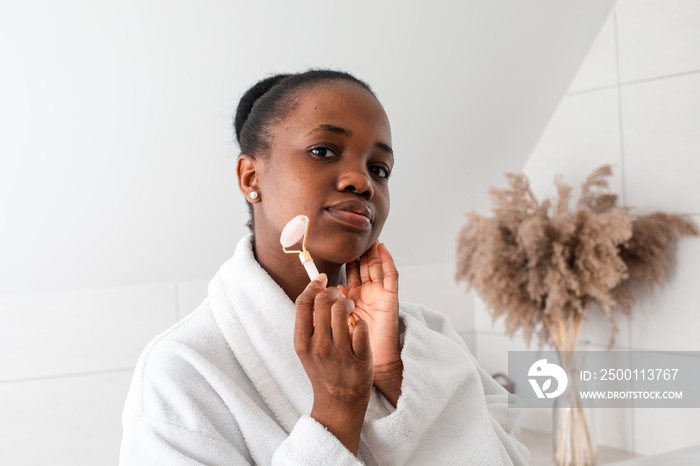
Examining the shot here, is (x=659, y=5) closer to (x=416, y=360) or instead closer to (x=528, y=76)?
(x=528, y=76)

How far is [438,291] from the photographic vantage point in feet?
8.06

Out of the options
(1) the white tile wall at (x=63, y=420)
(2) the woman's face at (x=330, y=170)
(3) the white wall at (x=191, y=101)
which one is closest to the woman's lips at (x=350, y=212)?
(2) the woman's face at (x=330, y=170)

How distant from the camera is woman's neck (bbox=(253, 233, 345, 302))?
901 millimetres

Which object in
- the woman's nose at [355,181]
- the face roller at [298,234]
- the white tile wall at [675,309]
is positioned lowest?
the white tile wall at [675,309]

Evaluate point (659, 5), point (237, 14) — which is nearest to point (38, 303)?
point (237, 14)

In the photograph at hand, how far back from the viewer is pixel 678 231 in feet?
6.12

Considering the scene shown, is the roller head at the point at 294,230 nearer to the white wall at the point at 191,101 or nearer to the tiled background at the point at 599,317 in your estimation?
the white wall at the point at 191,101

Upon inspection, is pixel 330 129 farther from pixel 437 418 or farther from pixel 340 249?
pixel 437 418

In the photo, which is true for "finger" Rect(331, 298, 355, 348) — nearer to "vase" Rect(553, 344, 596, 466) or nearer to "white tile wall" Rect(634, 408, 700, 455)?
"vase" Rect(553, 344, 596, 466)

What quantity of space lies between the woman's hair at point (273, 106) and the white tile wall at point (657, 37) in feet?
4.43

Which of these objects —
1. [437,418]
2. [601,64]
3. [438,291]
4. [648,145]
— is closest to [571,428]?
[438,291]

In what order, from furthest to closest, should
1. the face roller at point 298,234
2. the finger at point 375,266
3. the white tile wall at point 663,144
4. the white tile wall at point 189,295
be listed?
the white tile wall at point 189,295
the white tile wall at point 663,144
the finger at point 375,266
the face roller at point 298,234

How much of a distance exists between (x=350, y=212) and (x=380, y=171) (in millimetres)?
97

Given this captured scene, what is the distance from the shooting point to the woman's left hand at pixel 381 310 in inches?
34.1
